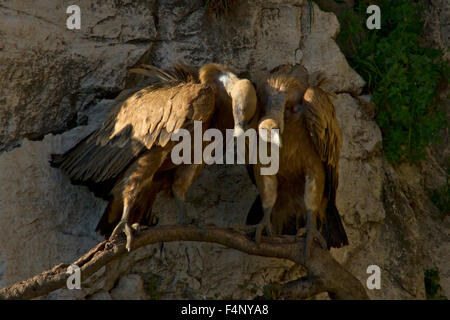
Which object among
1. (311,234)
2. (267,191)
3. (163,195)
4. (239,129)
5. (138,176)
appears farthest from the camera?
(163,195)

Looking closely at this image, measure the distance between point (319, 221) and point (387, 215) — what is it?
2.66ft

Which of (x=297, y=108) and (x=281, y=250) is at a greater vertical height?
(x=297, y=108)

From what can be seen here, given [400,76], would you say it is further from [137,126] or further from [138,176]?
[138,176]

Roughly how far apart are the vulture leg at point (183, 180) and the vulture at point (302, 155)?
0.35 metres

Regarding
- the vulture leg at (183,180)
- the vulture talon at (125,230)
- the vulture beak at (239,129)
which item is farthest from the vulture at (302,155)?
the vulture talon at (125,230)

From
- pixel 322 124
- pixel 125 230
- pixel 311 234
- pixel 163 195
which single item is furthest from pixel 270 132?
pixel 163 195

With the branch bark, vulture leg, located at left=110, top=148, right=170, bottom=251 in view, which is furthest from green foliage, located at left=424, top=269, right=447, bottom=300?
vulture leg, located at left=110, top=148, right=170, bottom=251

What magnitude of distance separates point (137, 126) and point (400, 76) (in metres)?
1.98

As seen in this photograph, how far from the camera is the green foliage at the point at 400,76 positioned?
17.1ft

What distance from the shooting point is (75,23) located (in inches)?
187

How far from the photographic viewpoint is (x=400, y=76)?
17.0 ft

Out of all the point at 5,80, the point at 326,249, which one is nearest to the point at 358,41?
the point at 326,249

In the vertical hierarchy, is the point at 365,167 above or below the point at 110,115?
below

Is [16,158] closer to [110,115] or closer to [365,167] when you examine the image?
[110,115]
